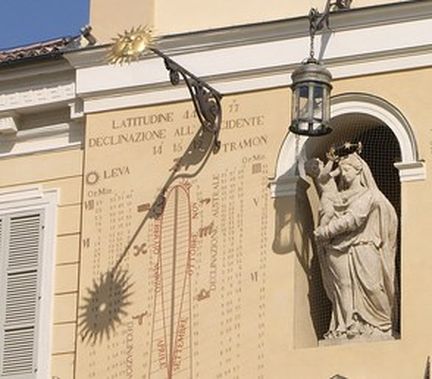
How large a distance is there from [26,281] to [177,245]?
1.26 meters

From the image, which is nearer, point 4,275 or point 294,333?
point 294,333

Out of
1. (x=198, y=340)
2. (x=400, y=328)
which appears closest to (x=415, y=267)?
(x=400, y=328)

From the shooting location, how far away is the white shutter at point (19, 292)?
16797 millimetres

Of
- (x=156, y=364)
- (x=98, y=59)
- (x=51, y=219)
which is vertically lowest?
(x=156, y=364)

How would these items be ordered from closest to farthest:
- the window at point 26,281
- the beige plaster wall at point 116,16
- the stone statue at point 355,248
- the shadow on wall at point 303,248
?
the stone statue at point 355,248 < the shadow on wall at point 303,248 < the window at point 26,281 < the beige plaster wall at point 116,16

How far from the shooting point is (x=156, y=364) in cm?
1614

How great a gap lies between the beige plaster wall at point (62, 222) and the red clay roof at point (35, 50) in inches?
28.5

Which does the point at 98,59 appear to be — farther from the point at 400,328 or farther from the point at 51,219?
the point at 400,328

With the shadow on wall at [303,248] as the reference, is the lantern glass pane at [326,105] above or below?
above

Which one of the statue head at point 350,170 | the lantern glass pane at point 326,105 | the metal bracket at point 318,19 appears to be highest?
the metal bracket at point 318,19

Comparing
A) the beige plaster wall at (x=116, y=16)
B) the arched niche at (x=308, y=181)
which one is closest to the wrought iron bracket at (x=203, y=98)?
the arched niche at (x=308, y=181)

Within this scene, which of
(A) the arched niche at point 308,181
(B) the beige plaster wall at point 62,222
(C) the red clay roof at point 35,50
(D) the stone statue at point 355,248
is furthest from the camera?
(C) the red clay roof at point 35,50

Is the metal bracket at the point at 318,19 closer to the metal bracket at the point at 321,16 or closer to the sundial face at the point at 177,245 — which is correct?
the metal bracket at the point at 321,16

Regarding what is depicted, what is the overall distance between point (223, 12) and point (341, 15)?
1070mm
